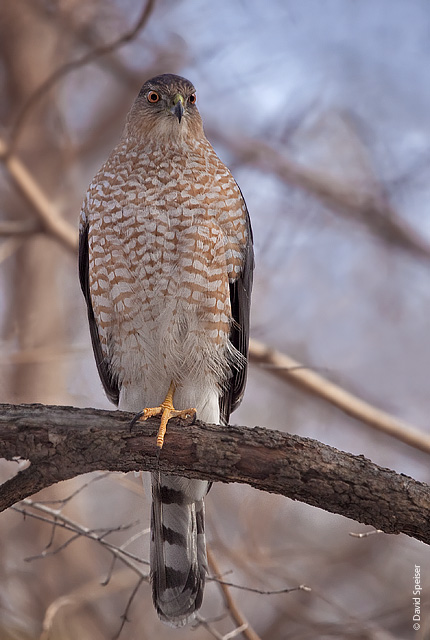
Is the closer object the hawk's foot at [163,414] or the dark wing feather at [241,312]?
the hawk's foot at [163,414]

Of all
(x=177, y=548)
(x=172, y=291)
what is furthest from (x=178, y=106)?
(x=177, y=548)

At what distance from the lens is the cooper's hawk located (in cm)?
371

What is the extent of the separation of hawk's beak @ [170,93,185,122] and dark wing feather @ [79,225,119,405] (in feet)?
2.95

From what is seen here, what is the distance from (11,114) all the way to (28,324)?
7.83 ft

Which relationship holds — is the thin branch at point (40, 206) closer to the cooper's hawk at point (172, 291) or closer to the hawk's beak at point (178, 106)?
the cooper's hawk at point (172, 291)

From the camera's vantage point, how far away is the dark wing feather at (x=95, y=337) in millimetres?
4176

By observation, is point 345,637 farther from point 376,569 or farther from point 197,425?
point 197,425

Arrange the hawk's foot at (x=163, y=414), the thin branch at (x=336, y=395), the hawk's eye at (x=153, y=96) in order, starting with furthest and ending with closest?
1. the thin branch at (x=336, y=395)
2. the hawk's eye at (x=153, y=96)
3. the hawk's foot at (x=163, y=414)

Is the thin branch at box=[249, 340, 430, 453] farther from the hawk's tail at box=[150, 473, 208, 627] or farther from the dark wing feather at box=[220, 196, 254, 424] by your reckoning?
the hawk's tail at box=[150, 473, 208, 627]

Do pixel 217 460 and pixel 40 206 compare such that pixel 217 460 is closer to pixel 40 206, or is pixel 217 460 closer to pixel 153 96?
pixel 153 96

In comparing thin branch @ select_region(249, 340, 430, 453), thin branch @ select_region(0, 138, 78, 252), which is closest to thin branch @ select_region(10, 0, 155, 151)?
thin branch @ select_region(0, 138, 78, 252)

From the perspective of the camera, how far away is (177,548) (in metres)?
3.89

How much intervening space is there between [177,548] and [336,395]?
5.77ft

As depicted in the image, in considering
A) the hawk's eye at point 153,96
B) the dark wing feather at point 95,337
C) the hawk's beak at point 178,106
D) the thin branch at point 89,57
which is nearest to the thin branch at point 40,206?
the thin branch at point 89,57
